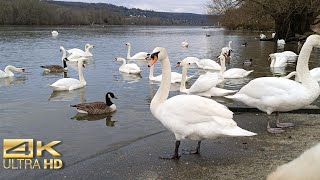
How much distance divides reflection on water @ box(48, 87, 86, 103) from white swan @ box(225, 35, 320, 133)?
6.03m

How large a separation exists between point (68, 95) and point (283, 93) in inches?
300

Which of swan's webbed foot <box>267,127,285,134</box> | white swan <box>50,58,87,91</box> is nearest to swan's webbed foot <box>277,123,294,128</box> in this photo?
swan's webbed foot <box>267,127,285,134</box>

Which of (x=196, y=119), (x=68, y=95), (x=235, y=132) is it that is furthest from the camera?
(x=68, y=95)

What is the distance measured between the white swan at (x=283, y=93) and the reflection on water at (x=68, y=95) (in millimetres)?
6029

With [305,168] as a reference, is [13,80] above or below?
below

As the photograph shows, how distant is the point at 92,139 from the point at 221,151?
2770 millimetres

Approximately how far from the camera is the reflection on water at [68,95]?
11.6 m

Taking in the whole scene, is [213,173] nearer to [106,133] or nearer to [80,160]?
[80,160]

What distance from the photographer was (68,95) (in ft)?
40.5

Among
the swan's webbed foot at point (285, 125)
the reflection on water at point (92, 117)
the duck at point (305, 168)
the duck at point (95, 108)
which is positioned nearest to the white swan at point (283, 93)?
the swan's webbed foot at point (285, 125)

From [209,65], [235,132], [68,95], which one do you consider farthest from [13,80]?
[235,132]

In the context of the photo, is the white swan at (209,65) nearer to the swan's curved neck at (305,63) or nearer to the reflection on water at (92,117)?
the reflection on water at (92,117)

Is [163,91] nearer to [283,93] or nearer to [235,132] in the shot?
[235,132]

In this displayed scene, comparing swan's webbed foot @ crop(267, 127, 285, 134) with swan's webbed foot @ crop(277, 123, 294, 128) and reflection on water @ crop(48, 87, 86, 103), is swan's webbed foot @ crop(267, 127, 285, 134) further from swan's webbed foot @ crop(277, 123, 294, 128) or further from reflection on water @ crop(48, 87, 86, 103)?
reflection on water @ crop(48, 87, 86, 103)
